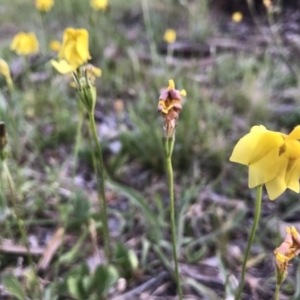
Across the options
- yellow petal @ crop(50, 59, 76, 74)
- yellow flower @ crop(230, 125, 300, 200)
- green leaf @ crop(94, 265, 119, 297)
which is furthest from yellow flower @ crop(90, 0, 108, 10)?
yellow flower @ crop(230, 125, 300, 200)

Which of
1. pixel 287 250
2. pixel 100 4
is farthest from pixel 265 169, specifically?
pixel 100 4

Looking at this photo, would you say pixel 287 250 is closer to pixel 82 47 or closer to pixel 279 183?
pixel 279 183

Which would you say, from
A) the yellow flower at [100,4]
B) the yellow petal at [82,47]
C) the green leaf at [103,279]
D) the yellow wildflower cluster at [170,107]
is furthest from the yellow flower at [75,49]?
the yellow flower at [100,4]

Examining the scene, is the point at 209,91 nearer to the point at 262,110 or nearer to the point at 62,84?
the point at 262,110

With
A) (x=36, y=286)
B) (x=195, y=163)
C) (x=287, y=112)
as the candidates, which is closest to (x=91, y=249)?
(x=36, y=286)

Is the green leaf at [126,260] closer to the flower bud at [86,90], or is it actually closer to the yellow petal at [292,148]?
the flower bud at [86,90]

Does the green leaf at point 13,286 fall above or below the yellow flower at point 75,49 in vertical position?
below

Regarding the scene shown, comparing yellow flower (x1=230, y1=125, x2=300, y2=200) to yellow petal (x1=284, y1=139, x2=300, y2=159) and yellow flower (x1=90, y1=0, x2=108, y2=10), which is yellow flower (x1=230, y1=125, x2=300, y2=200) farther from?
yellow flower (x1=90, y1=0, x2=108, y2=10)
